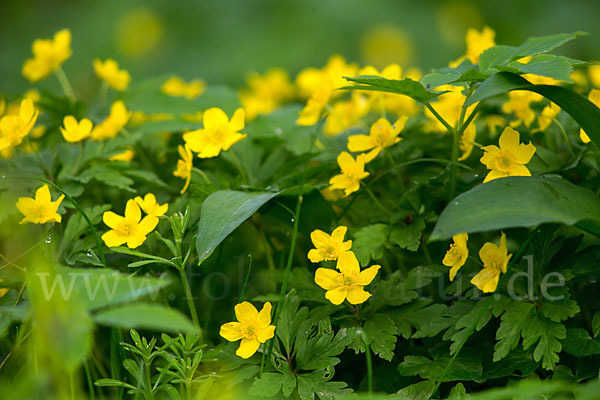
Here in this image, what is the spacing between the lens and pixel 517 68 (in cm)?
96

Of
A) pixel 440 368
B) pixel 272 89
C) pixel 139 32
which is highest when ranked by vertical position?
pixel 139 32

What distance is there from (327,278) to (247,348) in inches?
6.8

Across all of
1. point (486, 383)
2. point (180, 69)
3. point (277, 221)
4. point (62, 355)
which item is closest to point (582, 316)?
point (486, 383)

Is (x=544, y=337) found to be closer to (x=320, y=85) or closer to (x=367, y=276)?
(x=367, y=276)

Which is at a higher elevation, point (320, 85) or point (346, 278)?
point (320, 85)

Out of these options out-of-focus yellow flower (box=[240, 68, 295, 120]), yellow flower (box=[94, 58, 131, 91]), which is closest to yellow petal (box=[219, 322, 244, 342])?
yellow flower (box=[94, 58, 131, 91])

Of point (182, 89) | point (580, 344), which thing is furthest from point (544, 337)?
point (182, 89)

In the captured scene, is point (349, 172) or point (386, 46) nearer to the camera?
point (349, 172)

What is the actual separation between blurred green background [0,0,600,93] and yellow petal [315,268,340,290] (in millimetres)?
2722

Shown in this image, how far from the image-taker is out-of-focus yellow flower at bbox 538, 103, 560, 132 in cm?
120

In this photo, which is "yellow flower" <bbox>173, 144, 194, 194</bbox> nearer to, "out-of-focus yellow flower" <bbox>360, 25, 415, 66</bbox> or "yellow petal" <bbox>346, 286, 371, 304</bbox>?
"yellow petal" <bbox>346, 286, 371, 304</bbox>

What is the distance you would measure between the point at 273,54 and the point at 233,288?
2.71 m

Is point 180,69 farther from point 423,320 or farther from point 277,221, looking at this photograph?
point 423,320

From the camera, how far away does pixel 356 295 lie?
964 millimetres
